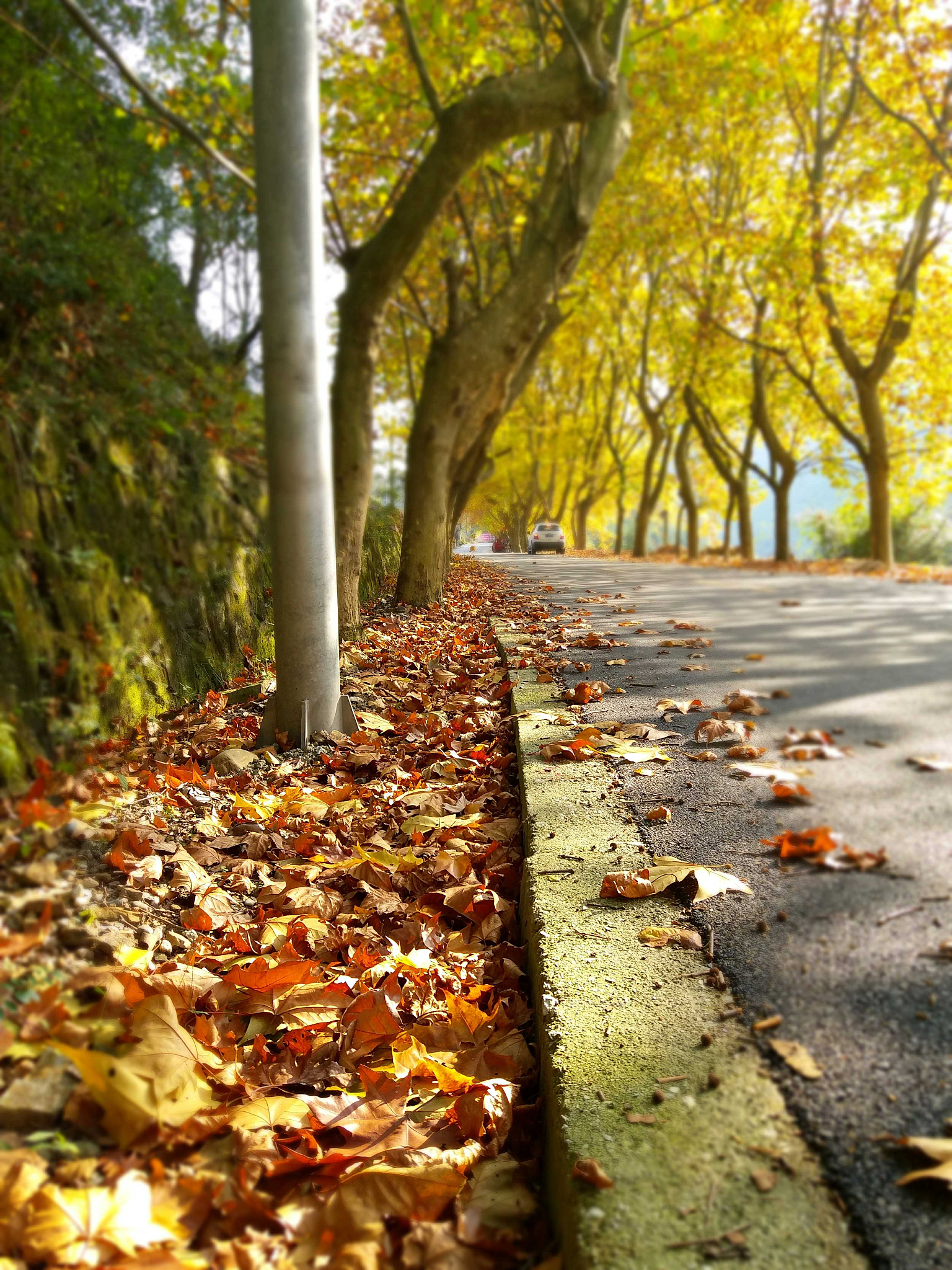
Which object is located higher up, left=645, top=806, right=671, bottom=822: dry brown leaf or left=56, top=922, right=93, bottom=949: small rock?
left=56, top=922, right=93, bottom=949: small rock

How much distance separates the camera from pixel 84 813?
979 mm

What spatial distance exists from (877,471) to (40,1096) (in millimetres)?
15643

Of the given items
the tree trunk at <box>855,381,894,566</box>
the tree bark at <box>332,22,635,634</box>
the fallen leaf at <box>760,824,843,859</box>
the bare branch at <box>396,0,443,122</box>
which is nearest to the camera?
the fallen leaf at <box>760,824,843,859</box>

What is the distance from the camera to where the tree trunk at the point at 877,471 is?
45.5 feet

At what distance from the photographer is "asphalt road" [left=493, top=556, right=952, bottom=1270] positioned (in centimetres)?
90

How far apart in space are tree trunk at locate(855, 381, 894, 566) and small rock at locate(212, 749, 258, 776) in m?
13.7

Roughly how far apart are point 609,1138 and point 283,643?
223 cm

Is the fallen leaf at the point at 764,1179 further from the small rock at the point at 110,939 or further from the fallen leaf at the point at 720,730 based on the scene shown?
the fallen leaf at the point at 720,730

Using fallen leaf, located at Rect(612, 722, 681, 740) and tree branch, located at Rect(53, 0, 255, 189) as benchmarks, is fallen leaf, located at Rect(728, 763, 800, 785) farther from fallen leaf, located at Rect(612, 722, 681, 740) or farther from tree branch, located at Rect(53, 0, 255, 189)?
tree branch, located at Rect(53, 0, 255, 189)

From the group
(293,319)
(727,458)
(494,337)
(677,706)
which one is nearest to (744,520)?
(727,458)

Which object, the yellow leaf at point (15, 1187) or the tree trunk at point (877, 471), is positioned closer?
the yellow leaf at point (15, 1187)

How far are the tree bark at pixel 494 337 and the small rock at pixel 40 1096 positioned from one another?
687 cm

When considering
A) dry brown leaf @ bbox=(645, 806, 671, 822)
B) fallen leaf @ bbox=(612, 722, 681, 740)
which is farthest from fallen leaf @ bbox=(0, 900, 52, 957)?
fallen leaf @ bbox=(612, 722, 681, 740)

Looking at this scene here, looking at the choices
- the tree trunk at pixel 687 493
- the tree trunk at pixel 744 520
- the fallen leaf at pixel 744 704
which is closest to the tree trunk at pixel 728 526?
the tree trunk at pixel 687 493
